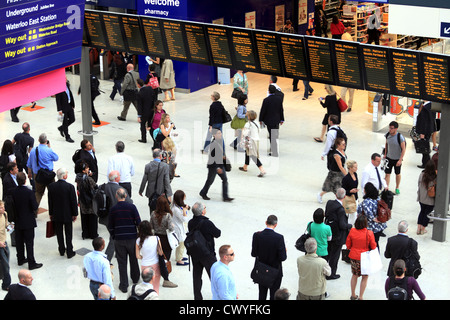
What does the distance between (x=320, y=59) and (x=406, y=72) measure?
158 cm

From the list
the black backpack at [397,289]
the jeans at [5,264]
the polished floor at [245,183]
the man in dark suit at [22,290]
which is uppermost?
the man in dark suit at [22,290]

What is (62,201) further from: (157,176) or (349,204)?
(349,204)

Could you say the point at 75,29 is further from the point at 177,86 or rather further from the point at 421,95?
the point at 177,86

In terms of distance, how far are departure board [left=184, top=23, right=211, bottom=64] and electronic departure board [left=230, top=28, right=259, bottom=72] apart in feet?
2.14

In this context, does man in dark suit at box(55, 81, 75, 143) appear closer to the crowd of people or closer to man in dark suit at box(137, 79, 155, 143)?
man in dark suit at box(137, 79, 155, 143)

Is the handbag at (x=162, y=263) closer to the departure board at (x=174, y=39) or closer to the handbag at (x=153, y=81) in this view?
the departure board at (x=174, y=39)

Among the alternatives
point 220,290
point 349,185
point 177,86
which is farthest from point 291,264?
point 177,86

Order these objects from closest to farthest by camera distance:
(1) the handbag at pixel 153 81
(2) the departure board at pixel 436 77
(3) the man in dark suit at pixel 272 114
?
(2) the departure board at pixel 436 77 → (3) the man in dark suit at pixel 272 114 → (1) the handbag at pixel 153 81

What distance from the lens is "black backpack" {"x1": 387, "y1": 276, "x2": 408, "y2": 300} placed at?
8.24 metres

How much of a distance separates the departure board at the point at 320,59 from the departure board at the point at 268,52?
25.0 inches

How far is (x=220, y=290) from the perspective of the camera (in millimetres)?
8266

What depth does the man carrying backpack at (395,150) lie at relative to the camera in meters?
13.2

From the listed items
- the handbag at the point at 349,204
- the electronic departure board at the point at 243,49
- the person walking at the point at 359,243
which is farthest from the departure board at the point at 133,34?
the person walking at the point at 359,243

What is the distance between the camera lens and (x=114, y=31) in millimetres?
14727
